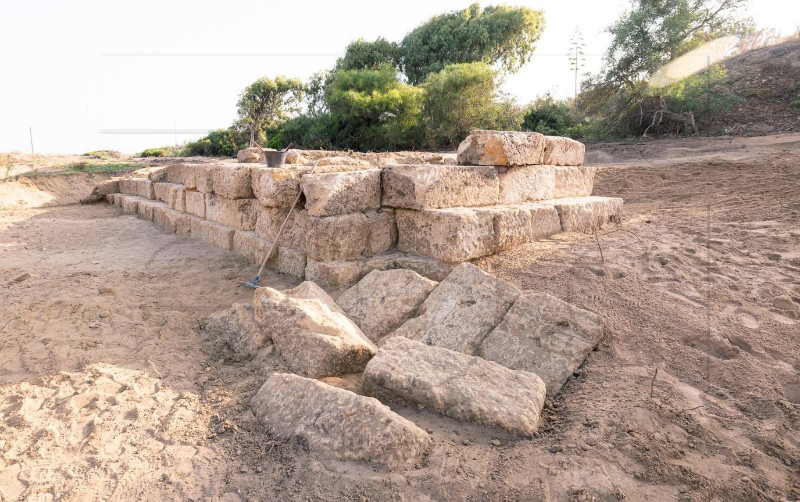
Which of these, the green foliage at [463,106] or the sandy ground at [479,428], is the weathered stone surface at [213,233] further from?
the green foliage at [463,106]

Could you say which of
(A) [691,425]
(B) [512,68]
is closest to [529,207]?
(A) [691,425]

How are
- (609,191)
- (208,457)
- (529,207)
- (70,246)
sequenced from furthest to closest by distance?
(609,191)
(70,246)
(529,207)
(208,457)

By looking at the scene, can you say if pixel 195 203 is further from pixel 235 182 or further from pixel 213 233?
pixel 235 182

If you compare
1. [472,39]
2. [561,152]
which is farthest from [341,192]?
[472,39]

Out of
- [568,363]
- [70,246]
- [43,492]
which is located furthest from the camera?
[70,246]

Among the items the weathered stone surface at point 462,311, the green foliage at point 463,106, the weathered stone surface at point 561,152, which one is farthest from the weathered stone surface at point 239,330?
the green foliage at point 463,106

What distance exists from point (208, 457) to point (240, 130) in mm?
24781

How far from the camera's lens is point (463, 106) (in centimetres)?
1770

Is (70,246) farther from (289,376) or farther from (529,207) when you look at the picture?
(529,207)

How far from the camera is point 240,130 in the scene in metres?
24.8

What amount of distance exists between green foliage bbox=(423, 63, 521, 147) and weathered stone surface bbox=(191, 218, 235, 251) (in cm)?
1259

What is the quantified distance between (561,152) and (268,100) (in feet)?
81.6

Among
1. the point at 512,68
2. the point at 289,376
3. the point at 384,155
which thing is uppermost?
the point at 512,68

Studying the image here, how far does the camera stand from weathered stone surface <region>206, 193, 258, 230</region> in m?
5.61
